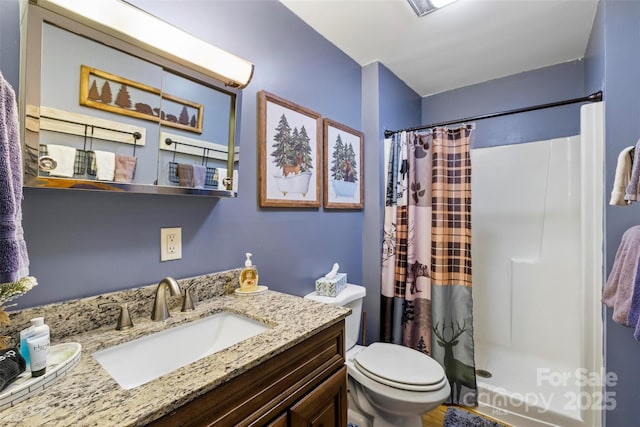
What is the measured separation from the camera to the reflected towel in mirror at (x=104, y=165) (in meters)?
0.83

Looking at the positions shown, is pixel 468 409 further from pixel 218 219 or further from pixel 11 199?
pixel 11 199

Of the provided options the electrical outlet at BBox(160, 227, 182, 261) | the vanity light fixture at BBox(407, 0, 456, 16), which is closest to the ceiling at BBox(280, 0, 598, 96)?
the vanity light fixture at BBox(407, 0, 456, 16)

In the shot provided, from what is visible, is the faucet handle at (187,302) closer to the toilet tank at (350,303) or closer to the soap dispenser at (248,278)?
the soap dispenser at (248,278)

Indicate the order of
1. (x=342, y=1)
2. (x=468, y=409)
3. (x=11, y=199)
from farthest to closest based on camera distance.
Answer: (x=468, y=409) → (x=342, y=1) → (x=11, y=199)

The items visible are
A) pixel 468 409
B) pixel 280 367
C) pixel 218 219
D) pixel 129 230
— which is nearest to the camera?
pixel 280 367

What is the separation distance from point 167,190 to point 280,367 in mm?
682

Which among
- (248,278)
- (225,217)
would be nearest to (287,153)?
(225,217)

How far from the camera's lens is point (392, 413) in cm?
129

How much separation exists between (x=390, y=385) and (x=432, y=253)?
0.88m

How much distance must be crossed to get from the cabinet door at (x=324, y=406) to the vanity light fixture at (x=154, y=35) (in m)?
1.17

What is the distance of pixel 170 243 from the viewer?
105 centimetres

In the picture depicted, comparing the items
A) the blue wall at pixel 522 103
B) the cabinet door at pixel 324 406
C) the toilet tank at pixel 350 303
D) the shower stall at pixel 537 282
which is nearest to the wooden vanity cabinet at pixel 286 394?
the cabinet door at pixel 324 406

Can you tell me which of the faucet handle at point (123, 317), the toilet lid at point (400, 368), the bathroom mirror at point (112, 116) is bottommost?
the toilet lid at point (400, 368)

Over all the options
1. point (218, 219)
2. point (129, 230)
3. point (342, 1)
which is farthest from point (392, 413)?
point (342, 1)
